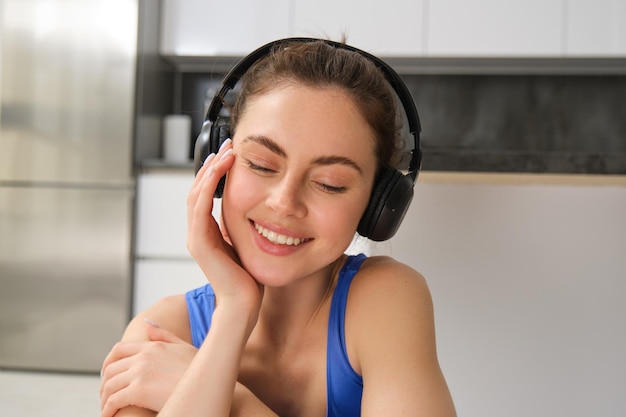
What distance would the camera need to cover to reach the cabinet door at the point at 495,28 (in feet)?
9.68

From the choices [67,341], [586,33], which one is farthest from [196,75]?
[586,33]

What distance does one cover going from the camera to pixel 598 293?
1.12 meters

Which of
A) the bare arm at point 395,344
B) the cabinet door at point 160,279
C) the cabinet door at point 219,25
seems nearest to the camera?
the bare arm at point 395,344

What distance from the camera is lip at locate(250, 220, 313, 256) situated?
85 centimetres

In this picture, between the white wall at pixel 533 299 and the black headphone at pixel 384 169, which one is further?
the white wall at pixel 533 299

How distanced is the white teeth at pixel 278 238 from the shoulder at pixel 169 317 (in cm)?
25

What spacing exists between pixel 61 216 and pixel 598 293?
246 centimetres

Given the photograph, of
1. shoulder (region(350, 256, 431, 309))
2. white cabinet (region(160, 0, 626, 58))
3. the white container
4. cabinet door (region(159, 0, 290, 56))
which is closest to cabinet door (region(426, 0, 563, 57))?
white cabinet (region(160, 0, 626, 58))

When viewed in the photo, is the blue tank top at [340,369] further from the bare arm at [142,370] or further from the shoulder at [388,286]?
the bare arm at [142,370]

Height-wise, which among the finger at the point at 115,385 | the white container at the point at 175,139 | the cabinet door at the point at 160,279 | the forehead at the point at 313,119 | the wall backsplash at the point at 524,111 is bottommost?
the cabinet door at the point at 160,279

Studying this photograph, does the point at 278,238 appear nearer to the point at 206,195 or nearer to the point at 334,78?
the point at 206,195

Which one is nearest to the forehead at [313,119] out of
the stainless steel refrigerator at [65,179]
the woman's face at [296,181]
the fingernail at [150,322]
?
the woman's face at [296,181]

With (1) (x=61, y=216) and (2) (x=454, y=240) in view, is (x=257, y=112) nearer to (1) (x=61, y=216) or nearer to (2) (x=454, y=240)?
(2) (x=454, y=240)

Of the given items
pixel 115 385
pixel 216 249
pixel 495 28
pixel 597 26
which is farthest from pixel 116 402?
pixel 597 26
